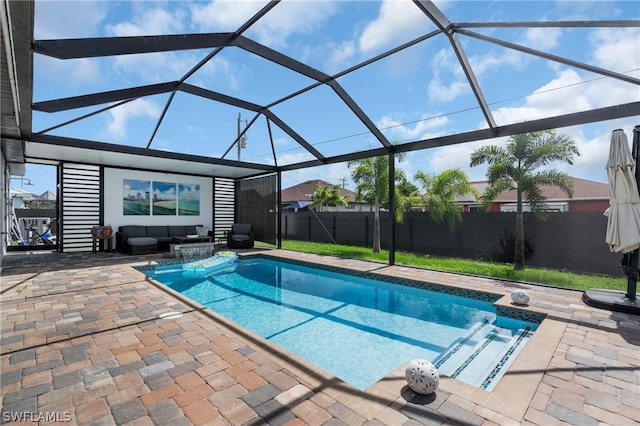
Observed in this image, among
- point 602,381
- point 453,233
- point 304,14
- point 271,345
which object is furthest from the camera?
point 453,233

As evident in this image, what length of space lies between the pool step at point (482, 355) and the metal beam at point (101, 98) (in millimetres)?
6995

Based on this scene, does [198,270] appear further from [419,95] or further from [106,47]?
[419,95]

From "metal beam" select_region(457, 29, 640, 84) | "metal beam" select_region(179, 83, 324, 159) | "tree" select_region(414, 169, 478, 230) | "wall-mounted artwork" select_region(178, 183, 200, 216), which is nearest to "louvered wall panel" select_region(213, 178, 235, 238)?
"wall-mounted artwork" select_region(178, 183, 200, 216)

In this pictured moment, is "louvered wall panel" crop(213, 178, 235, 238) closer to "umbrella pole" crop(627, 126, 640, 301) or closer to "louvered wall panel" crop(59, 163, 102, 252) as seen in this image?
"louvered wall panel" crop(59, 163, 102, 252)

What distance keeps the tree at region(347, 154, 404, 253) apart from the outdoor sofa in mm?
6202

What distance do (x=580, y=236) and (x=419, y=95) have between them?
5.37 metres

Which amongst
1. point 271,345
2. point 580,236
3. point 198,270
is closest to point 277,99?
point 198,270

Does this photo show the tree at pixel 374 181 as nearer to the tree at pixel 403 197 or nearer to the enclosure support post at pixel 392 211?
the tree at pixel 403 197

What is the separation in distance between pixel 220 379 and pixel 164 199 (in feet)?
34.7

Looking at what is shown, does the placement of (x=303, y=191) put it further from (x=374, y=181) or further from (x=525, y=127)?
(x=525, y=127)

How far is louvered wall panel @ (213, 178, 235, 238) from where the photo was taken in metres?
13.2

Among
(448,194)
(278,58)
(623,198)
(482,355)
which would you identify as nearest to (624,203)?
(623,198)

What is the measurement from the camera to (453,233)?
33.4 ft

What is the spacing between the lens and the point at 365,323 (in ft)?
15.5
